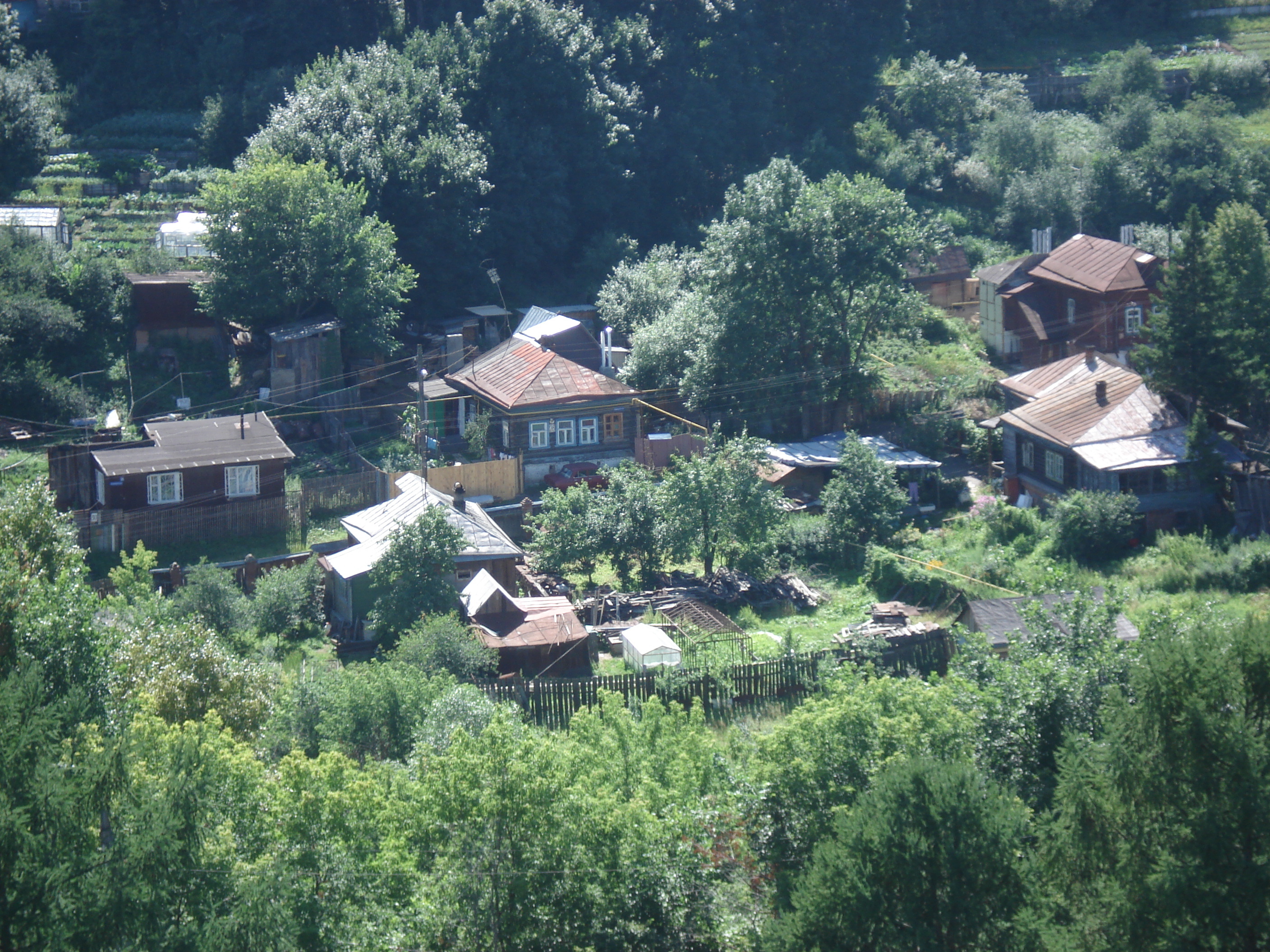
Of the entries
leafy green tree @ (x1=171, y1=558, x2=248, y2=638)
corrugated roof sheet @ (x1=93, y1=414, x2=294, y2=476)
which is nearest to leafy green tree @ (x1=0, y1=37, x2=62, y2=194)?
corrugated roof sheet @ (x1=93, y1=414, x2=294, y2=476)

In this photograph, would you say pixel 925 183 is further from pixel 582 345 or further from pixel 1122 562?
pixel 1122 562

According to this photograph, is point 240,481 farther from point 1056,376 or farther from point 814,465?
point 1056,376

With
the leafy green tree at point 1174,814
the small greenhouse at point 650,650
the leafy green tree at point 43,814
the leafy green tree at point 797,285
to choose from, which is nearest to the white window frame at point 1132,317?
the leafy green tree at point 797,285

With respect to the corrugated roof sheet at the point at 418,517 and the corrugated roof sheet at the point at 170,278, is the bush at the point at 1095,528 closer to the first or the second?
the corrugated roof sheet at the point at 418,517

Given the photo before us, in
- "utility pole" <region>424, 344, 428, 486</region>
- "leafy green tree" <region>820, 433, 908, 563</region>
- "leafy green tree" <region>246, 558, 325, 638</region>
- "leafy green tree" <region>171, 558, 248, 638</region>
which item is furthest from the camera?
"leafy green tree" <region>820, 433, 908, 563</region>

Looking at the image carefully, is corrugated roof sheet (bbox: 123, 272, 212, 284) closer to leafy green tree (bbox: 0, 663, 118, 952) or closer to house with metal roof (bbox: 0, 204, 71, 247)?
house with metal roof (bbox: 0, 204, 71, 247)

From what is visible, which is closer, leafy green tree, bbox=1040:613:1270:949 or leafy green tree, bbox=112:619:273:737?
leafy green tree, bbox=1040:613:1270:949

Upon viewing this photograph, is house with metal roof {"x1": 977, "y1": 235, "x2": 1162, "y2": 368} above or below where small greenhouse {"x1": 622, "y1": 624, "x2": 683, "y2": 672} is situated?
above

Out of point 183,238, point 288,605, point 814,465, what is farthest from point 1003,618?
point 183,238
